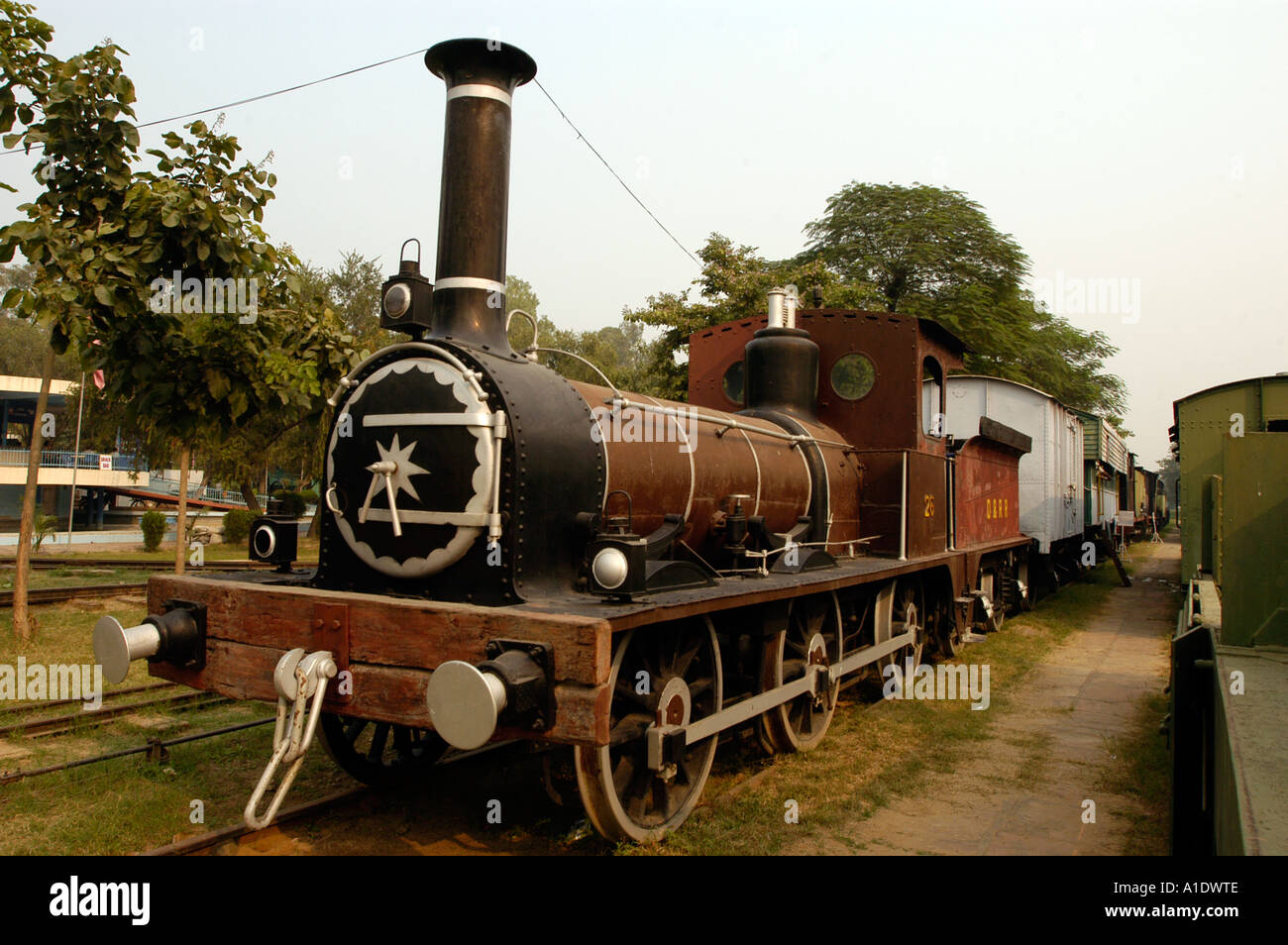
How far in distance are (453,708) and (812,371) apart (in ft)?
16.8

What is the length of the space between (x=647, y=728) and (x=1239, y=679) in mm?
2374

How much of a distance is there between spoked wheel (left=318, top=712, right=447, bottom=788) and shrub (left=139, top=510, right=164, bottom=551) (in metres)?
18.4

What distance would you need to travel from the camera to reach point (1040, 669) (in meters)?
8.85

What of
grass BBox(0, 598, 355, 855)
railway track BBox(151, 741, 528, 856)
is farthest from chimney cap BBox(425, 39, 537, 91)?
grass BBox(0, 598, 355, 855)

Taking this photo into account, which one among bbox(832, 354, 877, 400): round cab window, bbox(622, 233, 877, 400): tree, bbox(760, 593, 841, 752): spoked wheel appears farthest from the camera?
bbox(622, 233, 877, 400): tree

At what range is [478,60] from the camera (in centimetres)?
429

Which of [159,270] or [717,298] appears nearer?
[159,270]

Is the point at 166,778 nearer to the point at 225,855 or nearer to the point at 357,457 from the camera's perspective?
the point at 225,855

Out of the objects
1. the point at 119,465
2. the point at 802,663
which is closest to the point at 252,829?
the point at 802,663

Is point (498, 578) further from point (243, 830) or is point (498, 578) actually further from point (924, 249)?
point (924, 249)

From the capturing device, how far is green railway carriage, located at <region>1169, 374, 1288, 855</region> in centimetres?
230

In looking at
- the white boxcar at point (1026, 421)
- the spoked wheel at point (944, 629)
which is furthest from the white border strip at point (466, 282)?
the white boxcar at point (1026, 421)

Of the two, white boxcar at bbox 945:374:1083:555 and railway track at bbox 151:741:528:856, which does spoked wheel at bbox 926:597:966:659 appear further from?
railway track at bbox 151:741:528:856

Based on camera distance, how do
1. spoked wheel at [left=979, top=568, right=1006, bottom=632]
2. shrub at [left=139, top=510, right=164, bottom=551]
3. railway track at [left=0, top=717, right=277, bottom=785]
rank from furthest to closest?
shrub at [left=139, top=510, right=164, bottom=551] < spoked wheel at [left=979, top=568, right=1006, bottom=632] < railway track at [left=0, top=717, right=277, bottom=785]
